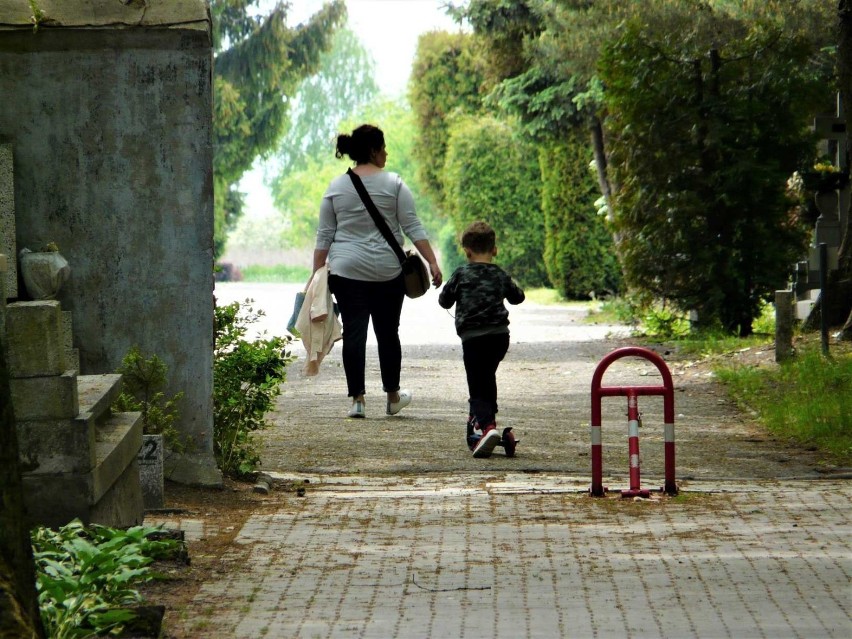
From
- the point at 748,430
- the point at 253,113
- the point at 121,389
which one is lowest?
the point at 748,430

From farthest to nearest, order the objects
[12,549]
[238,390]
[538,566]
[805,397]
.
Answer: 1. [805,397]
2. [238,390]
3. [538,566]
4. [12,549]

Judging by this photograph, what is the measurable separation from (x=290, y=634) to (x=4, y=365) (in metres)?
1.29

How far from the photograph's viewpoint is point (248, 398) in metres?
8.31

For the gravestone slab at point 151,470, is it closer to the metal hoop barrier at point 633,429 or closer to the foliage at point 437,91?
the metal hoop barrier at point 633,429

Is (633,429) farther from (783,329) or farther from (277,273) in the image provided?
(277,273)

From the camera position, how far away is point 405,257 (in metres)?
10.8

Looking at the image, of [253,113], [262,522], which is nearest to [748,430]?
[262,522]

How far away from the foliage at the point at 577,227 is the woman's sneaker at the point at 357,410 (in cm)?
2322

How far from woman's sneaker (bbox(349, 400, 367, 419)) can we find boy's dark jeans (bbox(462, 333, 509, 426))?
1965 mm

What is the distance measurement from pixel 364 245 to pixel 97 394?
4571mm

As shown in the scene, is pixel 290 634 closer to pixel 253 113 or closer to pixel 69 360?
pixel 69 360

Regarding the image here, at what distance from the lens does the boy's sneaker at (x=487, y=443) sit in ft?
29.6

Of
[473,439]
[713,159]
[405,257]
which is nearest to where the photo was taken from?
[473,439]

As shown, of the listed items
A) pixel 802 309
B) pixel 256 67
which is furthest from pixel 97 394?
pixel 256 67
